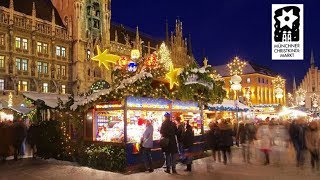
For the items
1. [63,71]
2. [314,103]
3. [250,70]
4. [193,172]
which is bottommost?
[193,172]

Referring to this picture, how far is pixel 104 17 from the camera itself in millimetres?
56406

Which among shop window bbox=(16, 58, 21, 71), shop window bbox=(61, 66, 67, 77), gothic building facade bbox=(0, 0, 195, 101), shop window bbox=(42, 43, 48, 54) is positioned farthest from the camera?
shop window bbox=(61, 66, 67, 77)

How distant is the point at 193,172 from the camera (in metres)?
11.5

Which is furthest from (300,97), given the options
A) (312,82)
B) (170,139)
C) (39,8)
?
(170,139)

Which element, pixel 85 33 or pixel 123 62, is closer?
pixel 123 62

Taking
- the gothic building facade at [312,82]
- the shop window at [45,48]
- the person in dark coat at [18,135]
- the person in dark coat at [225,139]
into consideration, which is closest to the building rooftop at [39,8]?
the shop window at [45,48]

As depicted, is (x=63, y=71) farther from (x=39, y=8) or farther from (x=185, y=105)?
(x=185, y=105)

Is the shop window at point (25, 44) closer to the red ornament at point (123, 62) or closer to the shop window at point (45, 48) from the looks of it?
the shop window at point (45, 48)

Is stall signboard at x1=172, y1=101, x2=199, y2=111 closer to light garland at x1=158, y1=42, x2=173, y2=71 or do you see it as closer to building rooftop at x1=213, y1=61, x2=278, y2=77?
light garland at x1=158, y1=42, x2=173, y2=71

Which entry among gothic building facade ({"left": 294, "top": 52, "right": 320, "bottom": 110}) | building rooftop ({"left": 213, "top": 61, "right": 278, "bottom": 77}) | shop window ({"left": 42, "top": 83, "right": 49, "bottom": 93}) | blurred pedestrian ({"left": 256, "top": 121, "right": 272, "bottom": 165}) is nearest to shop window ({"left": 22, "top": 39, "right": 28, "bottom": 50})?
shop window ({"left": 42, "top": 83, "right": 49, "bottom": 93})

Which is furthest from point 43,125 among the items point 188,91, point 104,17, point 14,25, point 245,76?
point 245,76

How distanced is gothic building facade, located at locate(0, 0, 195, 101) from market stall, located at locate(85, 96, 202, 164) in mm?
31130

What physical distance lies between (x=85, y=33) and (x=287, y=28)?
39514mm

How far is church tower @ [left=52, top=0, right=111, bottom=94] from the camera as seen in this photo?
4994 centimetres
